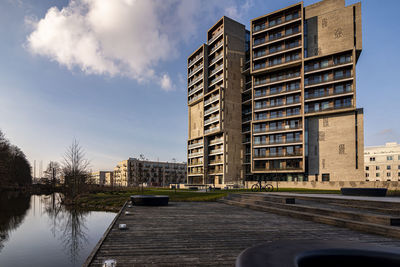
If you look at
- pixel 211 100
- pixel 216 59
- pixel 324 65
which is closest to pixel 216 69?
pixel 216 59

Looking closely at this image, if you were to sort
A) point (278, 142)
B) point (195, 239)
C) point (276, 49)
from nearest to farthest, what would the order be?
point (195, 239) < point (278, 142) < point (276, 49)

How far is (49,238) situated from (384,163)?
12766 cm

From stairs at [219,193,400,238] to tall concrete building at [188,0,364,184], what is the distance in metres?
34.1

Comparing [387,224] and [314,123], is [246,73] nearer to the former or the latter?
[314,123]

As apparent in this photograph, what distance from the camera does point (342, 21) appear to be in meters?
52.1

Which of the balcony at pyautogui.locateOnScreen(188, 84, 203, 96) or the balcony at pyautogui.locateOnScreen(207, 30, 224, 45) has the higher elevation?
the balcony at pyautogui.locateOnScreen(207, 30, 224, 45)

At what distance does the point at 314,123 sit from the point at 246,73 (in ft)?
75.5

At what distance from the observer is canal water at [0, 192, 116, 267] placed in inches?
486

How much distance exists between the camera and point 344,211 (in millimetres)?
10375

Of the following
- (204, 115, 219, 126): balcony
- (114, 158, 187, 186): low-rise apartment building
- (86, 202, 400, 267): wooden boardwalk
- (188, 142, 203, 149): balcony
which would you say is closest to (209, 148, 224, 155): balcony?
(188, 142, 203, 149): balcony

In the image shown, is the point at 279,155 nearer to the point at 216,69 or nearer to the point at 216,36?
the point at 216,69

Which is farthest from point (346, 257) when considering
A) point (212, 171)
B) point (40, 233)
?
point (212, 171)

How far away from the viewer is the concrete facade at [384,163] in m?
106

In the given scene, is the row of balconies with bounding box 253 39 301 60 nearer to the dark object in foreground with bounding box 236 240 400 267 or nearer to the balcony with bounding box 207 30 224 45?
the balcony with bounding box 207 30 224 45
